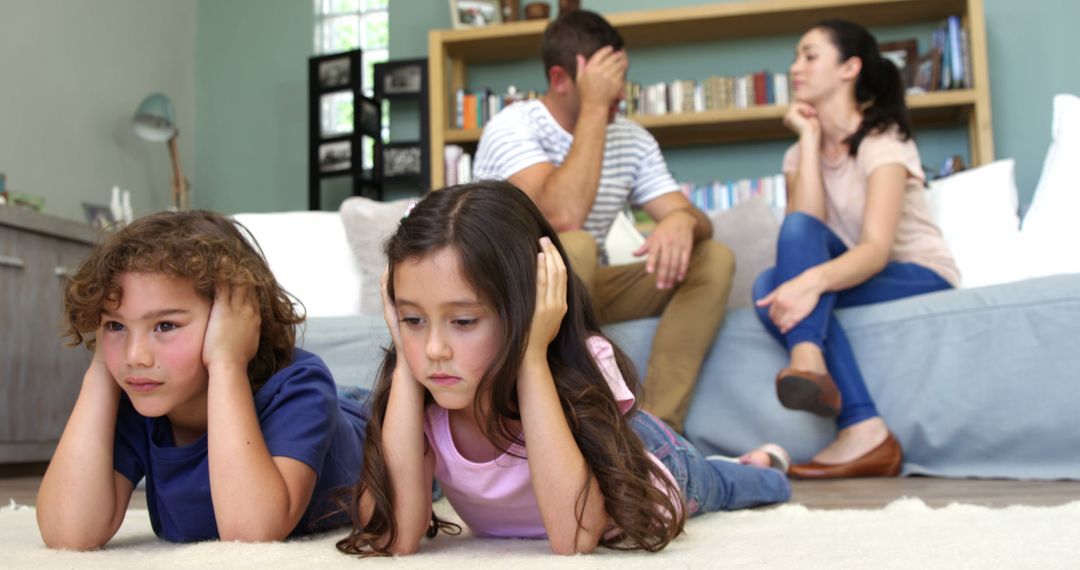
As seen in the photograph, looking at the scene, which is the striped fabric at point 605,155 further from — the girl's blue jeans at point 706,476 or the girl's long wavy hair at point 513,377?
the girl's long wavy hair at point 513,377

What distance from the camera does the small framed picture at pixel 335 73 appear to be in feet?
15.6

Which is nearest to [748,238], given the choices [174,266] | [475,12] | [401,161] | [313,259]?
[313,259]

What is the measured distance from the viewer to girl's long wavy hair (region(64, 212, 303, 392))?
106cm

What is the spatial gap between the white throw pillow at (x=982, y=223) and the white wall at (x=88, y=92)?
3.12 metres

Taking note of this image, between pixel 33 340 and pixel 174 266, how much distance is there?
204cm

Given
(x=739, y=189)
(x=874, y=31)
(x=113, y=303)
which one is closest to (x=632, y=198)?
(x=113, y=303)

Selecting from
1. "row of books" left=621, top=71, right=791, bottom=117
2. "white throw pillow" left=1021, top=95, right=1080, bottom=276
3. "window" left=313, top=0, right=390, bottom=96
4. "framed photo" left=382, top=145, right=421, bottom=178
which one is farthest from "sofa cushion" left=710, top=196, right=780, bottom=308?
"window" left=313, top=0, right=390, bottom=96

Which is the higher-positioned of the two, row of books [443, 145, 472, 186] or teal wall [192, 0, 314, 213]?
teal wall [192, 0, 314, 213]

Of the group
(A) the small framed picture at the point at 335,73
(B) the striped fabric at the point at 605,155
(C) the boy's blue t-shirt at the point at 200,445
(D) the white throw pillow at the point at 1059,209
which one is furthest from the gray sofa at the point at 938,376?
(A) the small framed picture at the point at 335,73

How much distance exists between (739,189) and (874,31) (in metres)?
0.88

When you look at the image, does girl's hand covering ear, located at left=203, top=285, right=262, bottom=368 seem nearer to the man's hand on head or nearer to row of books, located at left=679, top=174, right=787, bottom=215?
the man's hand on head

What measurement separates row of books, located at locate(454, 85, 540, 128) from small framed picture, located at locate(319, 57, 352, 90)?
22.6 inches

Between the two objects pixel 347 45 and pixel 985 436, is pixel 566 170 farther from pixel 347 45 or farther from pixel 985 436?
pixel 347 45

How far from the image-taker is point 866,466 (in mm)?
2090
